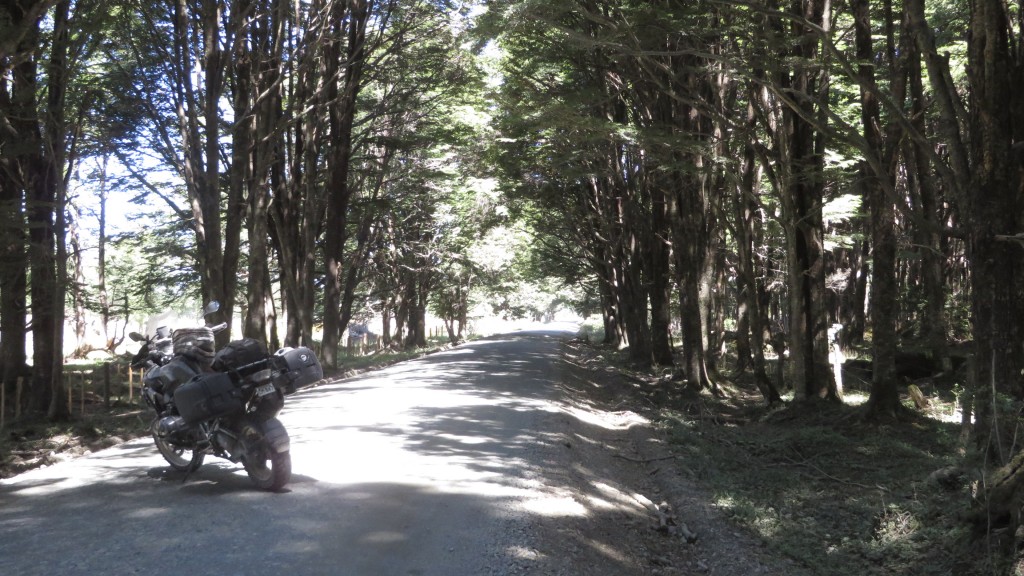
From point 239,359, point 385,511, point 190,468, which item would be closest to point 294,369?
point 239,359

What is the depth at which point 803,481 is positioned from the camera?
970 centimetres

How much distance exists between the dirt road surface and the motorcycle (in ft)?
0.96

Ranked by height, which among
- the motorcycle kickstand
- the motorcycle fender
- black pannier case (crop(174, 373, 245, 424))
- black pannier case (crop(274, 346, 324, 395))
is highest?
black pannier case (crop(274, 346, 324, 395))

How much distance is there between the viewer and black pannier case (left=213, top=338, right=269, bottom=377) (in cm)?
712

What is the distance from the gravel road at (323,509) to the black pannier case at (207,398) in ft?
2.35

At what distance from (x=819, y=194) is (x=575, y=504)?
8.98 metres

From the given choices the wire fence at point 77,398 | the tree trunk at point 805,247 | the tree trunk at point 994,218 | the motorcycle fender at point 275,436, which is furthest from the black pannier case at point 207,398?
→ the tree trunk at point 805,247

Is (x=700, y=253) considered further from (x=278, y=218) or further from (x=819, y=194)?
(x=278, y=218)

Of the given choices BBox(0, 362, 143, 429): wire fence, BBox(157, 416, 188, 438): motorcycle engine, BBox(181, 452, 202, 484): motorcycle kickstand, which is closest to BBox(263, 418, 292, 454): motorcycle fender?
BBox(157, 416, 188, 438): motorcycle engine

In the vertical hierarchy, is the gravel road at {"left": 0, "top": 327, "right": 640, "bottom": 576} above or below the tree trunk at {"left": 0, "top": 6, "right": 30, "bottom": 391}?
below

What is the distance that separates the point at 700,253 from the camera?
17.8 metres

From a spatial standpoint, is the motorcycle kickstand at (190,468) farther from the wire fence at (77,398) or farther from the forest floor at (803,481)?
the wire fence at (77,398)

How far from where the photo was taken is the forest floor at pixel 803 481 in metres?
6.83

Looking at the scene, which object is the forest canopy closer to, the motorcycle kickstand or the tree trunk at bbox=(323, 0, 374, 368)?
the tree trunk at bbox=(323, 0, 374, 368)
